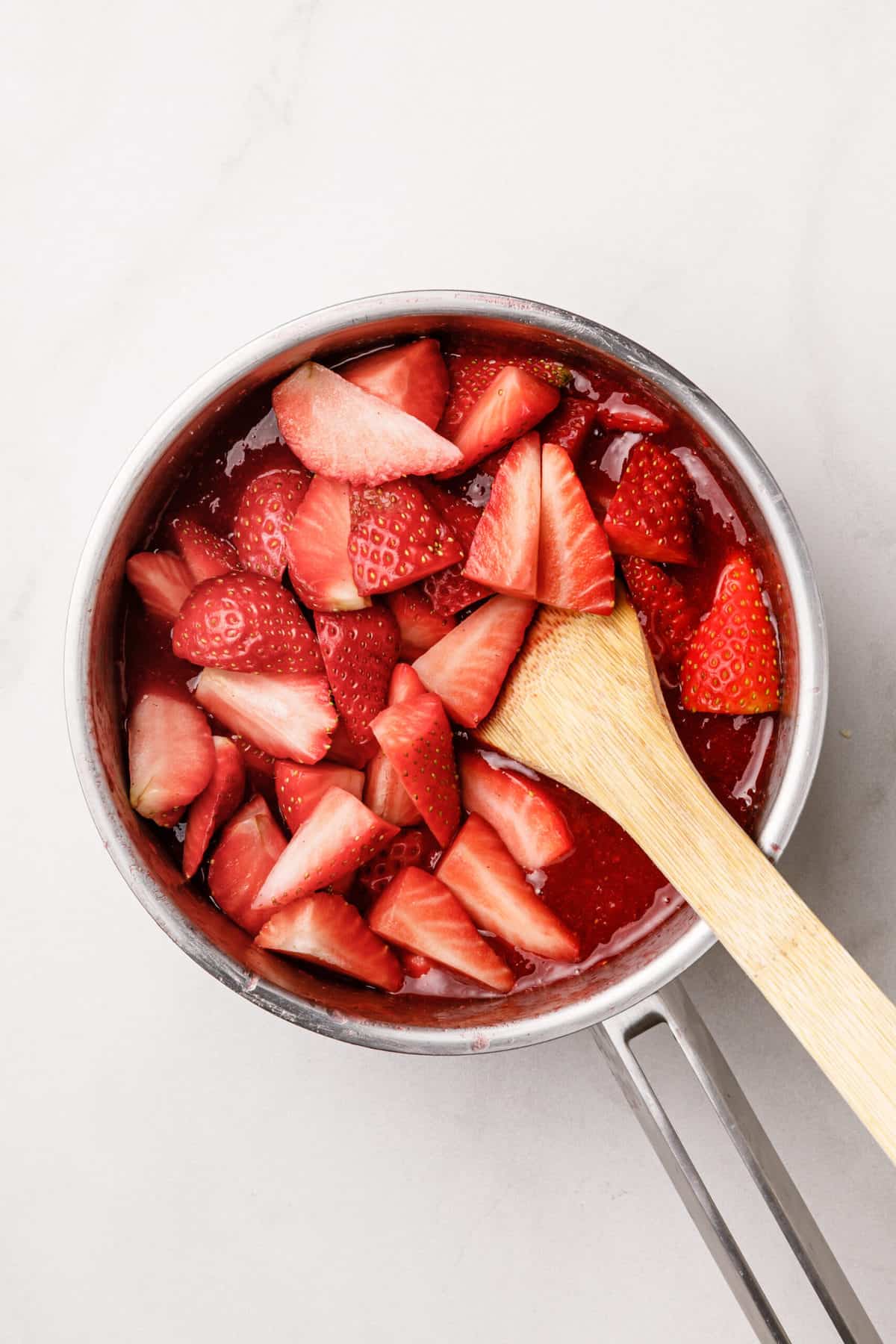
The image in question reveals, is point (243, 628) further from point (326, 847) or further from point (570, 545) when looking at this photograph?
point (570, 545)

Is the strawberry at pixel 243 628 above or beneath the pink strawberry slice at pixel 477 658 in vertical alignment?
above

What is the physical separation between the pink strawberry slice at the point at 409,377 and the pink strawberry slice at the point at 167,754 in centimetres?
53

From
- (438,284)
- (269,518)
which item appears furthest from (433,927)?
(438,284)

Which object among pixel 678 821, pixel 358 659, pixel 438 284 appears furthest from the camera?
pixel 438 284

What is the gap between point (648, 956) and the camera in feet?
5.01

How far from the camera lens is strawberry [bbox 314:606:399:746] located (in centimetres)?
155

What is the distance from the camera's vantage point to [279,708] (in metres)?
1.56

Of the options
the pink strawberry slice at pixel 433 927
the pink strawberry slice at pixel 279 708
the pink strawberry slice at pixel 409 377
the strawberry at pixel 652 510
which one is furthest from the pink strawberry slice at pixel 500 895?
the pink strawberry slice at pixel 409 377

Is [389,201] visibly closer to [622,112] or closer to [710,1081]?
[622,112]

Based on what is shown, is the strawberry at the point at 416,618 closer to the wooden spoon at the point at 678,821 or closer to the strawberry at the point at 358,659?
the strawberry at the point at 358,659

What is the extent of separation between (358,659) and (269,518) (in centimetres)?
24

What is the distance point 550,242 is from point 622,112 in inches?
9.7

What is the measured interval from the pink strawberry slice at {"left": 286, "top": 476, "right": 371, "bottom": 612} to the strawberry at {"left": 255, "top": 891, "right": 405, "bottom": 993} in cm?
42

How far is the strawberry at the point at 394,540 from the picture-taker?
59.1 inches
